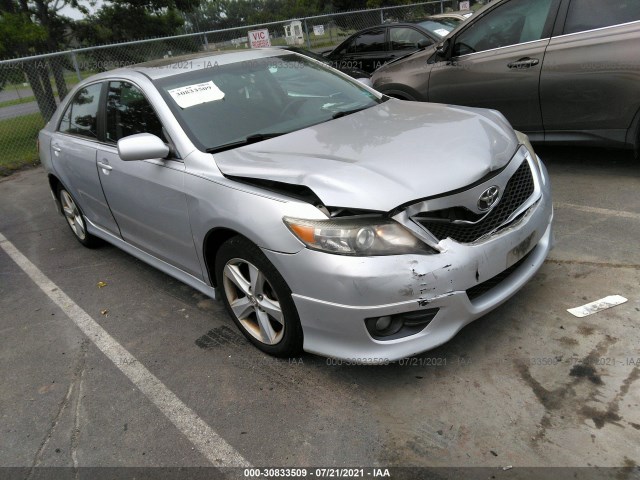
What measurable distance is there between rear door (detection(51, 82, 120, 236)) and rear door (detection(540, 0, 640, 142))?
3.88 meters

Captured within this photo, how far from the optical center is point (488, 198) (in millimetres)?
2568

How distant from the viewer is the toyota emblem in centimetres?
254

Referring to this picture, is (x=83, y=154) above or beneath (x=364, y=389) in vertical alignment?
above

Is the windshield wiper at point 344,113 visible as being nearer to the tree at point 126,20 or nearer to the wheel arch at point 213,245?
the wheel arch at point 213,245

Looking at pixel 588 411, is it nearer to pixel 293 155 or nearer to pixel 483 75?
pixel 293 155

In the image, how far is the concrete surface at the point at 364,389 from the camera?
88.9 inches

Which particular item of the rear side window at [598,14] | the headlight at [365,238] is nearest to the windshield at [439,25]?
the rear side window at [598,14]

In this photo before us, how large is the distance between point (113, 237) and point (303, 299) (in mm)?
2454

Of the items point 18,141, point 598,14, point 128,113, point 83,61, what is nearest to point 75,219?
point 128,113

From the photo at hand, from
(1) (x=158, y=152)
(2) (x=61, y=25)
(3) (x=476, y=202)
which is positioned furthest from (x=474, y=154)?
(2) (x=61, y=25)

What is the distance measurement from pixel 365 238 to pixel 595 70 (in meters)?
3.24

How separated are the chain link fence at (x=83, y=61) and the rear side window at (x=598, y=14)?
6171mm

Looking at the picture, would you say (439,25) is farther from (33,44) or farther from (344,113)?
(33,44)

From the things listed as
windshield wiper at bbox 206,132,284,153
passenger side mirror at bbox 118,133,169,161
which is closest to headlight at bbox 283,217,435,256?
windshield wiper at bbox 206,132,284,153
